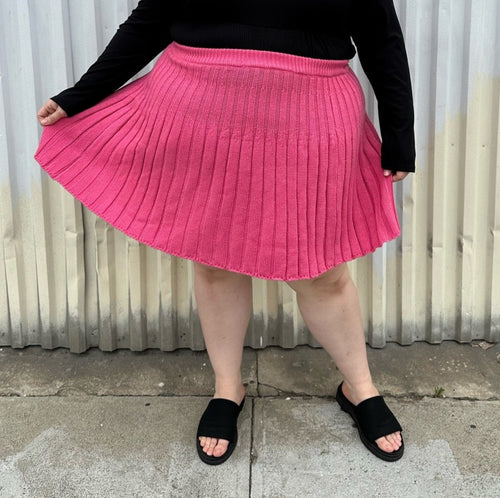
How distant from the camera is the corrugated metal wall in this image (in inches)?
112

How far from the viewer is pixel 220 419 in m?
2.50

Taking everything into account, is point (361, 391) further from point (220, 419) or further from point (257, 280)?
point (257, 280)

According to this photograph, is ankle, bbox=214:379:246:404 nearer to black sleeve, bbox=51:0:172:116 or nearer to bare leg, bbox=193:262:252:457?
bare leg, bbox=193:262:252:457

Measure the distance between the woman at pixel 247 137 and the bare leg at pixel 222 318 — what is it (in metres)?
0.04

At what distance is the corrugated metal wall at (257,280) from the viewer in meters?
2.85

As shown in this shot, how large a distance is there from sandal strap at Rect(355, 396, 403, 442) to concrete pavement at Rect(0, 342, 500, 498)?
0.07m

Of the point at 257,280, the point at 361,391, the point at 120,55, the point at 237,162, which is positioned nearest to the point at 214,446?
the point at 361,391

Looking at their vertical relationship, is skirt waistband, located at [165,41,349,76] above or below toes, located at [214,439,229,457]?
above

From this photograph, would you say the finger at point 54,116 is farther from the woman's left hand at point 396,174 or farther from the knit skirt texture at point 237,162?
the woman's left hand at point 396,174

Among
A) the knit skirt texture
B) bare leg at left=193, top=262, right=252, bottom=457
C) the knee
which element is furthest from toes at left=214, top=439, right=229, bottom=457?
the knit skirt texture

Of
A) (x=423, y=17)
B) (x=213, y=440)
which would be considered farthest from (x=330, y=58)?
(x=213, y=440)

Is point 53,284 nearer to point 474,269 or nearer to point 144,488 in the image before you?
point 144,488

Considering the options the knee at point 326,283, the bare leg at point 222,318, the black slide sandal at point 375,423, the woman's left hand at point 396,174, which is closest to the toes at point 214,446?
the bare leg at point 222,318

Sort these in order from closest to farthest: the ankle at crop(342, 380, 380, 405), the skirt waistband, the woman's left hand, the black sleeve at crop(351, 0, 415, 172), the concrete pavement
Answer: the skirt waistband → the black sleeve at crop(351, 0, 415, 172) → the woman's left hand → the concrete pavement → the ankle at crop(342, 380, 380, 405)
